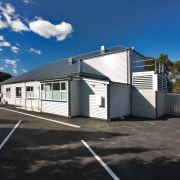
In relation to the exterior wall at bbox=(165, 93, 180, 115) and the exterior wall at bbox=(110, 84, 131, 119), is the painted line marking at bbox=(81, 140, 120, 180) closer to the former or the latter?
the exterior wall at bbox=(110, 84, 131, 119)

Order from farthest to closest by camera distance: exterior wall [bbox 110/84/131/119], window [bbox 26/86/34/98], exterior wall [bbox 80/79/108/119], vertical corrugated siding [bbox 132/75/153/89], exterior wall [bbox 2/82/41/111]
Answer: window [bbox 26/86/34/98], exterior wall [bbox 2/82/41/111], vertical corrugated siding [bbox 132/75/153/89], exterior wall [bbox 110/84/131/119], exterior wall [bbox 80/79/108/119]

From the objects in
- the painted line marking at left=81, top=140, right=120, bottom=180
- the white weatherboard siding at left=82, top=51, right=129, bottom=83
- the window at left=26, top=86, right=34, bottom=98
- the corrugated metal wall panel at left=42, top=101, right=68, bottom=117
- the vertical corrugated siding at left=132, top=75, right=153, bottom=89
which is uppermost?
the white weatherboard siding at left=82, top=51, right=129, bottom=83

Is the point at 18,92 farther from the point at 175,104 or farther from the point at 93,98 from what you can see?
the point at 175,104

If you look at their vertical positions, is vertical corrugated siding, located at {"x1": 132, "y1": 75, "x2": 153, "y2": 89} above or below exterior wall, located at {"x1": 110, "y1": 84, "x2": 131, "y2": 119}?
above

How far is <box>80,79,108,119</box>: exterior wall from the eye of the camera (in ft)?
38.2

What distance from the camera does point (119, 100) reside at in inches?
496

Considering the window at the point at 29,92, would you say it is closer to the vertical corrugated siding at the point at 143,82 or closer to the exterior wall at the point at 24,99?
the exterior wall at the point at 24,99

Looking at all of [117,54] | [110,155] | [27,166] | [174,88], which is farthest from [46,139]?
[174,88]

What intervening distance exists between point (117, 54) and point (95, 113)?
605 centimetres

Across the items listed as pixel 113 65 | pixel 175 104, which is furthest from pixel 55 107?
pixel 175 104

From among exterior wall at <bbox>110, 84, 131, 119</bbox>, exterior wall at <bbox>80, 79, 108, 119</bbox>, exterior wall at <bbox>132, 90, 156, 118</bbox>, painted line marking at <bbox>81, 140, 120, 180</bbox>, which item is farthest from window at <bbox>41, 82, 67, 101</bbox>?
painted line marking at <bbox>81, 140, 120, 180</bbox>

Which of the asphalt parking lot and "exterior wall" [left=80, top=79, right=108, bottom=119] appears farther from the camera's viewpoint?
"exterior wall" [left=80, top=79, right=108, bottom=119]

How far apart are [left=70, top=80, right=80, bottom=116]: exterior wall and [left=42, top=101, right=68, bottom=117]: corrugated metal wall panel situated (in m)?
0.54

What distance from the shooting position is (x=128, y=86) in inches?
543
